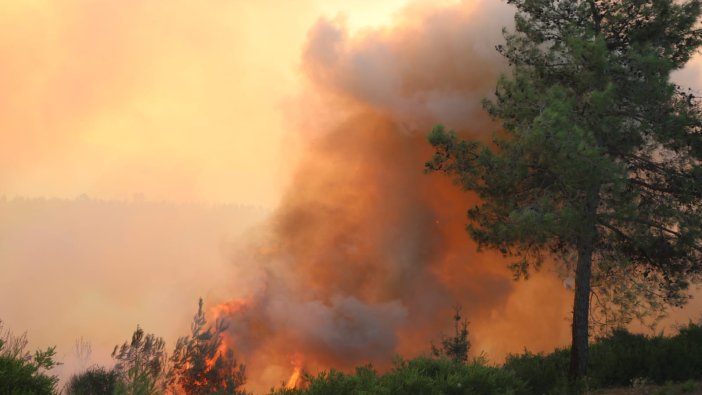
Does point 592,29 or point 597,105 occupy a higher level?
point 592,29

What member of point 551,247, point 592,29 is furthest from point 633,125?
point 551,247

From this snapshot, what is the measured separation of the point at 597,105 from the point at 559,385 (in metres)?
7.63

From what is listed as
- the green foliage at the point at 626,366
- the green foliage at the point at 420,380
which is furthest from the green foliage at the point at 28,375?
the green foliage at the point at 626,366

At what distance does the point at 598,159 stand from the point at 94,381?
503 inches

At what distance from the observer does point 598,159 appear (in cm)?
1391

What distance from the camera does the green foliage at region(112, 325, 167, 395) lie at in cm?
784

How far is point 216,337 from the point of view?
9344mm

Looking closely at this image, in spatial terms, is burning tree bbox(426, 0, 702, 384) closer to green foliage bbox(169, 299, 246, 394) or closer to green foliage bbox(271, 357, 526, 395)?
green foliage bbox(271, 357, 526, 395)

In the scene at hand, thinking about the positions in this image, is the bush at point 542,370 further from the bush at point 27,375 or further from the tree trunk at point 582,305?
the bush at point 27,375

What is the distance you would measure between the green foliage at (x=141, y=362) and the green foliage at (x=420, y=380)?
110 inches

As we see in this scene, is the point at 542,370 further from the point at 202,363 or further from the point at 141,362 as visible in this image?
the point at 141,362

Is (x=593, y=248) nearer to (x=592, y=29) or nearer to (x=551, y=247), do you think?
(x=551, y=247)

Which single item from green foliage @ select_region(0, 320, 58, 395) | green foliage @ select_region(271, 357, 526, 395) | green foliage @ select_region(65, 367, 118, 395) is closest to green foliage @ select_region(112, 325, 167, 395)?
green foliage @ select_region(0, 320, 58, 395)

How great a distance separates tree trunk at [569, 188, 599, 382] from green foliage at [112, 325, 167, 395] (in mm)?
11526
